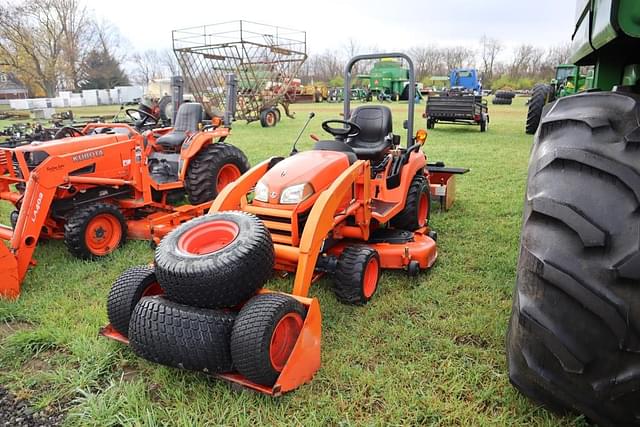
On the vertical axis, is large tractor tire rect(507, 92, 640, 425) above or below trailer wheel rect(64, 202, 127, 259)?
above

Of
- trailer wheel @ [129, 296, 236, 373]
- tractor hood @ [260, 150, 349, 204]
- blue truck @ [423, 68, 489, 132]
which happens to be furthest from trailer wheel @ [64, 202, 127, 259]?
blue truck @ [423, 68, 489, 132]

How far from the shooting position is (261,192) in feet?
11.5

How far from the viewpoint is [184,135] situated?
6406 mm

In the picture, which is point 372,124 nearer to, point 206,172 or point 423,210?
point 423,210

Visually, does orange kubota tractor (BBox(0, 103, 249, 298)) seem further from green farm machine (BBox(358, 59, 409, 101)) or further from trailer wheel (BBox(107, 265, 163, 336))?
green farm machine (BBox(358, 59, 409, 101))

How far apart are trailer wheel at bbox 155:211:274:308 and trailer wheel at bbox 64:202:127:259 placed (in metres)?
2.21

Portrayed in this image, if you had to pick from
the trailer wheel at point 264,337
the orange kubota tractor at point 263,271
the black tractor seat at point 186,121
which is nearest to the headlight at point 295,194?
the orange kubota tractor at point 263,271

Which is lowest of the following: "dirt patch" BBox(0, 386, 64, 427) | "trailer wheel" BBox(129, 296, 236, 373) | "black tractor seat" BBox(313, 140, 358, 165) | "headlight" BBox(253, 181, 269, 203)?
"dirt patch" BBox(0, 386, 64, 427)

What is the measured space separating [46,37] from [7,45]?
3307 millimetres

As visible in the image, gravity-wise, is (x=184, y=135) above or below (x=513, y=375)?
above

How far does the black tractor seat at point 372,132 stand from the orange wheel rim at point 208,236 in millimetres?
2149

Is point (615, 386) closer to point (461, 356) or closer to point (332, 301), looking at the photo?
point (461, 356)

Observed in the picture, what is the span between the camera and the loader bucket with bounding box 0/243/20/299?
11.7 feet

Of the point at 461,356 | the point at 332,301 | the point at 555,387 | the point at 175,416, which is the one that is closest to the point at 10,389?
the point at 175,416
